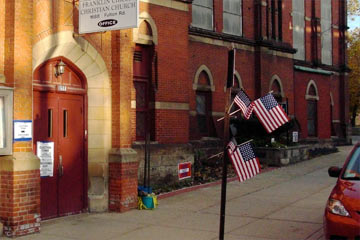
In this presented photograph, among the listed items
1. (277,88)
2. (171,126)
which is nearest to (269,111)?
(171,126)

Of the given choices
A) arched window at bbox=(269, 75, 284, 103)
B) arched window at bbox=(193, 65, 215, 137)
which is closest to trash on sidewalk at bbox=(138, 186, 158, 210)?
arched window at bbox=(193, 65, 215, 137)

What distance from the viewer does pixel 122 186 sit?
34.9 feet

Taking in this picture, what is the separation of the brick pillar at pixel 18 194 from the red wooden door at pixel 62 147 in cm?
105

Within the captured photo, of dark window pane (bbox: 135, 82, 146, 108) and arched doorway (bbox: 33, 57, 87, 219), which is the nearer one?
arched doorway (bbox: 33, 57, 87, 219)

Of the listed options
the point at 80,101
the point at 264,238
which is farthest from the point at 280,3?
the point at 264,238

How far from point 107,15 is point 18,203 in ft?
12.6

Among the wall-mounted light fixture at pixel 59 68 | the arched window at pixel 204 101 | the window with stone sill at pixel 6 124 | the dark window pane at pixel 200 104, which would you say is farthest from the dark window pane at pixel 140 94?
the window with stone sill at pixel 6 124

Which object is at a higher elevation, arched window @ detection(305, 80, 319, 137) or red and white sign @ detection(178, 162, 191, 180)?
arched window @ detection(305, 80, 319, 137)

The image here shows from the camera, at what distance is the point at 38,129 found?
382 inches

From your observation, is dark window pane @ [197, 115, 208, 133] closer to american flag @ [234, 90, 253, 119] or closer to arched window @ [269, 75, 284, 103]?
arched window @ [269, 75, 284, 103]

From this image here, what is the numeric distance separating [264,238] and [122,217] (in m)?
3.15

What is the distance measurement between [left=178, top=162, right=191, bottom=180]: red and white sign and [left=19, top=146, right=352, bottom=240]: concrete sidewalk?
101cm

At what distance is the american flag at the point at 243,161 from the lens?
24.5ft

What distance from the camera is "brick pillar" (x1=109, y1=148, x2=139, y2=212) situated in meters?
10.7
